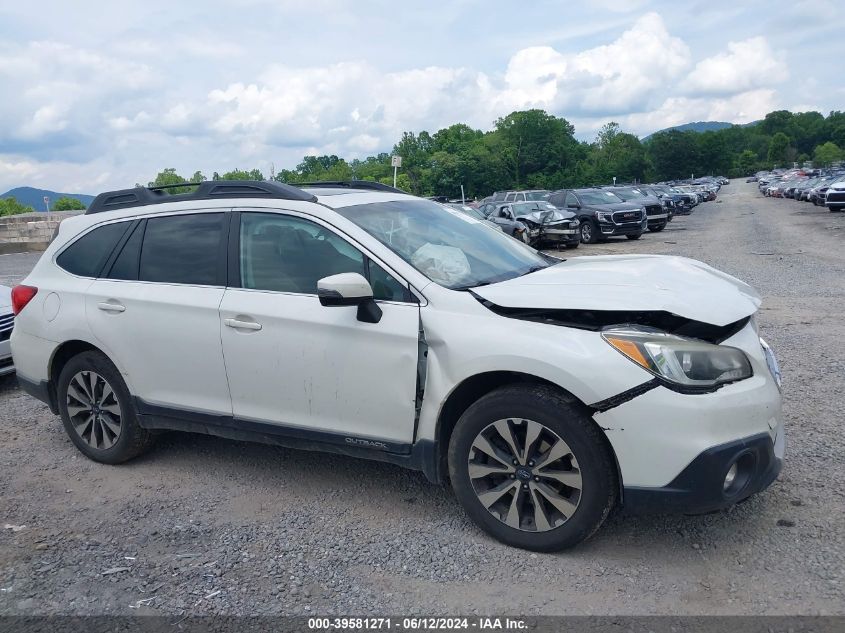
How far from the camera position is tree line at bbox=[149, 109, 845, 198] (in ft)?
307

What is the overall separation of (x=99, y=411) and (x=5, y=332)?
3.12 m

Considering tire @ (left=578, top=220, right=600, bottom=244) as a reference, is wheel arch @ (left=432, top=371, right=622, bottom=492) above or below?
A: above

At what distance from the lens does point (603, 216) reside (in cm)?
2386

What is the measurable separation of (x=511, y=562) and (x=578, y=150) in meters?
115

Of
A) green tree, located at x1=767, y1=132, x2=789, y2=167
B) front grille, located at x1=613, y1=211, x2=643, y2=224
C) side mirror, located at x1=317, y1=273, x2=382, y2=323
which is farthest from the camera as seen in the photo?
green tree, located at x1=767, y1=132, x2=789, y2=167

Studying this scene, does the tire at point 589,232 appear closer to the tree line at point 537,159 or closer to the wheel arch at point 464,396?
the wheel arch at point 464,396

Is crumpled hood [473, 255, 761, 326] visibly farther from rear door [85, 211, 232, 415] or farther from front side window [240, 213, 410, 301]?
rear door [85, 211, 232, 415]

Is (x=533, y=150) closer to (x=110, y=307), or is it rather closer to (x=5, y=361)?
(x=5, y=361)

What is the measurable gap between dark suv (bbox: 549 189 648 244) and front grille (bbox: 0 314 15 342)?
64.0 feet

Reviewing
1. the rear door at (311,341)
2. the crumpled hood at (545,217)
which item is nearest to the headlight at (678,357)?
the rear door at (311,341)

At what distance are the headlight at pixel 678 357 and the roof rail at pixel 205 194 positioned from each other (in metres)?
1.93

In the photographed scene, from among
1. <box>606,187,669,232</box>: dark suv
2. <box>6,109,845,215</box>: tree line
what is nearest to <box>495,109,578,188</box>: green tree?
<box>6,109,845,215</box>: tree line

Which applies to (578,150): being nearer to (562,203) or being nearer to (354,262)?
(562,203)

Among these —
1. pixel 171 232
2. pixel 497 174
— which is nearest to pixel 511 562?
pixel 171 232
